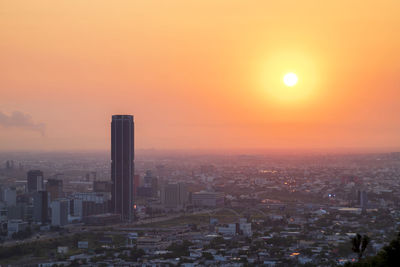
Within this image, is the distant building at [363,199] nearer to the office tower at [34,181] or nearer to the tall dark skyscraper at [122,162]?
the tall dark skyscraper at [122,162]

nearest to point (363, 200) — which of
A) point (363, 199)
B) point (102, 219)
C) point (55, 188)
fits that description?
point (363, 199)

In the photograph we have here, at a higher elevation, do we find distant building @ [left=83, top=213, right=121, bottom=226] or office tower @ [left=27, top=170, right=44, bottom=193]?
office tower @ [left=27, top=170, right=44, bottom=193]

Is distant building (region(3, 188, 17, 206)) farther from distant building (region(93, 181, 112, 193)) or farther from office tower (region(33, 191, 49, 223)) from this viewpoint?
office tower (region(33, 191, 49, 223))

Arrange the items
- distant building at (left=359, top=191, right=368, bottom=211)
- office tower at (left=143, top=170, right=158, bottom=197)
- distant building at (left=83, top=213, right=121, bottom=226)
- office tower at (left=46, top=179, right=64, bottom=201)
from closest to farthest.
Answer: distant building at (left=83, top=213, right=121, bottom=226)
distant building at (left=359, top=191, right=368, bottom=211)
office tower at (left=46, top=179, right=64, bottom=201)
office tower at (left=143, top=170, right=158, bottom=197)

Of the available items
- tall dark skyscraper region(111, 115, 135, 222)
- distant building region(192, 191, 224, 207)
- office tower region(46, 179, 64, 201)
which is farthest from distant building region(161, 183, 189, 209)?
office tower region(46, 179, 64, 201)

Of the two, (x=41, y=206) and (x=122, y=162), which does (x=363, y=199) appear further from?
(x=41, y=206)
